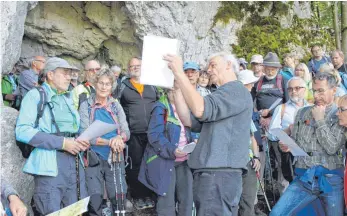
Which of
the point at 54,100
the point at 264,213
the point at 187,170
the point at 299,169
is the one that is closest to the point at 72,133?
the point at 54,100

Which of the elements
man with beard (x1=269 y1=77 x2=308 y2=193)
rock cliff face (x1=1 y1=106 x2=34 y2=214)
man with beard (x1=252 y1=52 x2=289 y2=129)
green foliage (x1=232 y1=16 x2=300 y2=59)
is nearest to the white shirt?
man with beard (x1=269 y1=77 x2=308 y2=193)

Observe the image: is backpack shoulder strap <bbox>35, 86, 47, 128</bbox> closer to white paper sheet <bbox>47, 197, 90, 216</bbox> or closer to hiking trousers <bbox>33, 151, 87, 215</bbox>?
hiking trousers <bbox>33, 151, 87, 215</bbox>

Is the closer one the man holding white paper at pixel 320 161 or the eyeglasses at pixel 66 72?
the man holding white paper at pixel 320 161

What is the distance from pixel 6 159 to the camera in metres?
5.47

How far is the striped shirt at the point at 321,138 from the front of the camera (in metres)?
5.00

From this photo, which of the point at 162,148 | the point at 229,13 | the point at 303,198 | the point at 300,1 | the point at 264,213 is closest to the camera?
the point at 303,198

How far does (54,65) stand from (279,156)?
417cm

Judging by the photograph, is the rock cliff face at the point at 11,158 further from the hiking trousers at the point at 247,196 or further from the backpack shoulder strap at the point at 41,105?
the hiking trousers at the point at 247,196

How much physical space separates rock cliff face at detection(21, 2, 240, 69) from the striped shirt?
493cm

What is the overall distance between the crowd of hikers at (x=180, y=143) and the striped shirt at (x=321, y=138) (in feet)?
0.04

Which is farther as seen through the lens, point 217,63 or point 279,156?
point 279,156

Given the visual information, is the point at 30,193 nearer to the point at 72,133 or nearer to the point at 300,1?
the point at 72,133

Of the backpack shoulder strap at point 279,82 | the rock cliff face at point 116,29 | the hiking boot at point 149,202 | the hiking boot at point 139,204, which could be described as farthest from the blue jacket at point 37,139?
the rock cliff face at point 116,29

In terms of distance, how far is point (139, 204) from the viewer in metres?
7.37
